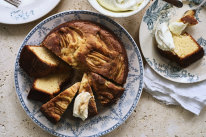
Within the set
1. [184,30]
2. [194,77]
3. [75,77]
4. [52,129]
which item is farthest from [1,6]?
[194,77]

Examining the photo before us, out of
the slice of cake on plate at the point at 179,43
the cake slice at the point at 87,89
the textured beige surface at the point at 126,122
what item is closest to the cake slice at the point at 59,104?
the cake slice at the point at 87,89

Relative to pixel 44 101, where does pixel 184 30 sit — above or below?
above

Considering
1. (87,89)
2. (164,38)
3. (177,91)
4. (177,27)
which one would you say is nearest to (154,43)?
(164,38)

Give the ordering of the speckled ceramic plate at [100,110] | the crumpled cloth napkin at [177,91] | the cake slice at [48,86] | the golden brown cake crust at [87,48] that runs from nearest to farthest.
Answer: the golden brown cake crust at [87,48], the cake slice at [48,86], the speckled ceramic plate at [100,110], the crumpled cloth napkin at [177,91]

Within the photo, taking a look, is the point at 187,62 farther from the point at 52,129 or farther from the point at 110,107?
the point at 52,129

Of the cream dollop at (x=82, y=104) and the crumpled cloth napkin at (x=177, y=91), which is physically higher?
the cream dollop at (x=82, y=104)

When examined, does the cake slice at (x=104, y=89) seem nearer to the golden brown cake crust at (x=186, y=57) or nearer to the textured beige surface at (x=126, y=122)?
the textured beige surface at (x=126, y=122)
